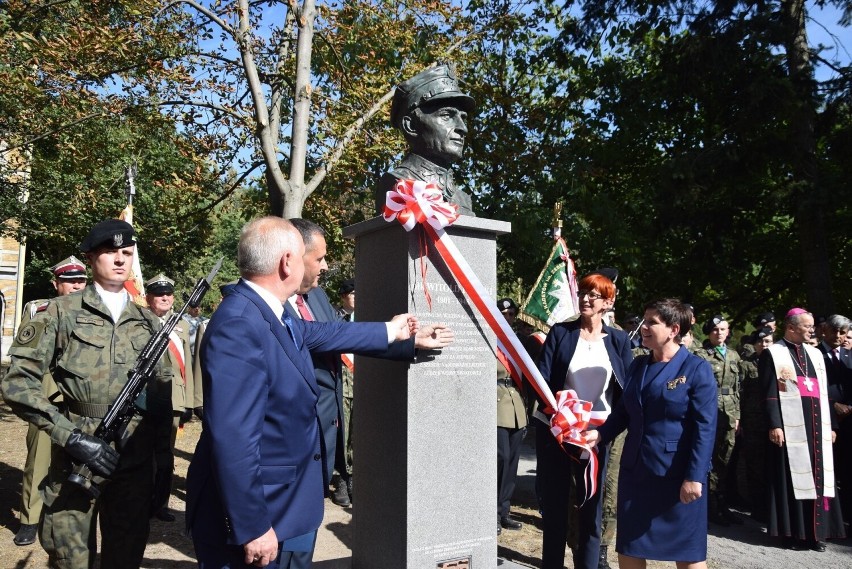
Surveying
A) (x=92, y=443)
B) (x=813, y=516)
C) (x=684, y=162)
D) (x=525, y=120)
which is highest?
(x=525, y=120)

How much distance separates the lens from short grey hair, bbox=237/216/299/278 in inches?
110

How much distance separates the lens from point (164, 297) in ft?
24.0

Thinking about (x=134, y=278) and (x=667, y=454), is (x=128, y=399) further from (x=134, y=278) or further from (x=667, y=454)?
(x=134, y=278)

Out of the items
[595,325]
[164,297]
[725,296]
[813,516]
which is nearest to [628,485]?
[595,325]

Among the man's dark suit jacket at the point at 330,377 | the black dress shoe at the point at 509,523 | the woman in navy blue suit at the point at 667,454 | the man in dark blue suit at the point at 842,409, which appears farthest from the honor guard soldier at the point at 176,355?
the man in dark blue suit at the point at 842,409

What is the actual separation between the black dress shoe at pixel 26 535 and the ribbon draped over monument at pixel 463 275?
421 centimetres

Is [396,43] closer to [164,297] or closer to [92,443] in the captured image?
[164,297]

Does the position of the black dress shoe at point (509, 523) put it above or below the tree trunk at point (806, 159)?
below

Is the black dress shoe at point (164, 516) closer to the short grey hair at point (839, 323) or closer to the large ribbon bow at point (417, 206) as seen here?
the large ribbon bow at point (417, 206)

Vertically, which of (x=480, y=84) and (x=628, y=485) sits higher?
(x=480, y=84)

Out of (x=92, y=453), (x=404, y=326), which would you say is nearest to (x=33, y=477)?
(x=92, y=453)

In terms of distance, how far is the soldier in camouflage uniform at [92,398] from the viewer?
3.57 metres

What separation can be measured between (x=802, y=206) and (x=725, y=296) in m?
6.30

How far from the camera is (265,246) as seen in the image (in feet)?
9.15
